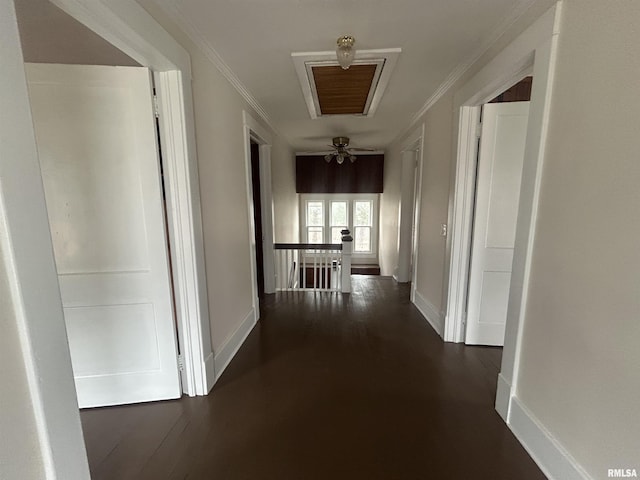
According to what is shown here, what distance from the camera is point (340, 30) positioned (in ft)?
5.78

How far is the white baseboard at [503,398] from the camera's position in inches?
66.4

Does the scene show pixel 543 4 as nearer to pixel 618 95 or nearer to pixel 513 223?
pixel 618 95

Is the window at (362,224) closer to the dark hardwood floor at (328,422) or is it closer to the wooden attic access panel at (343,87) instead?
the wooden attic access panel at (343,87)

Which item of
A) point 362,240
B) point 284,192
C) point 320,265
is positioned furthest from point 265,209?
point 362,240

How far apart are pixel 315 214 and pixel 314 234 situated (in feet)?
1.86

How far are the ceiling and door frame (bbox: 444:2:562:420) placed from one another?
223mm

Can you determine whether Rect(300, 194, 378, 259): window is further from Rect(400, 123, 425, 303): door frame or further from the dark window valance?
Rect(400, 123, 425, 303): door frame

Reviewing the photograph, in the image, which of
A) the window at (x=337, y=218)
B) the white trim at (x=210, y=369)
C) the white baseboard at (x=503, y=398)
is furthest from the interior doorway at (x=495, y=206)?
the window at (x=337, y=218)

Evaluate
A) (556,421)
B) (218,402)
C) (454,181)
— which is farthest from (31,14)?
(556,421)

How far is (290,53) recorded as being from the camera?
2.03 metres

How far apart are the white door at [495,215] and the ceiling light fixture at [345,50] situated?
1247mm

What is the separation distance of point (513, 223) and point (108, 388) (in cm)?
327

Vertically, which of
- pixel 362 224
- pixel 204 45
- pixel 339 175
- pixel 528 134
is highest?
pixel 204 45

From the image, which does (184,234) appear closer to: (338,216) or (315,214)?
(315,214)
